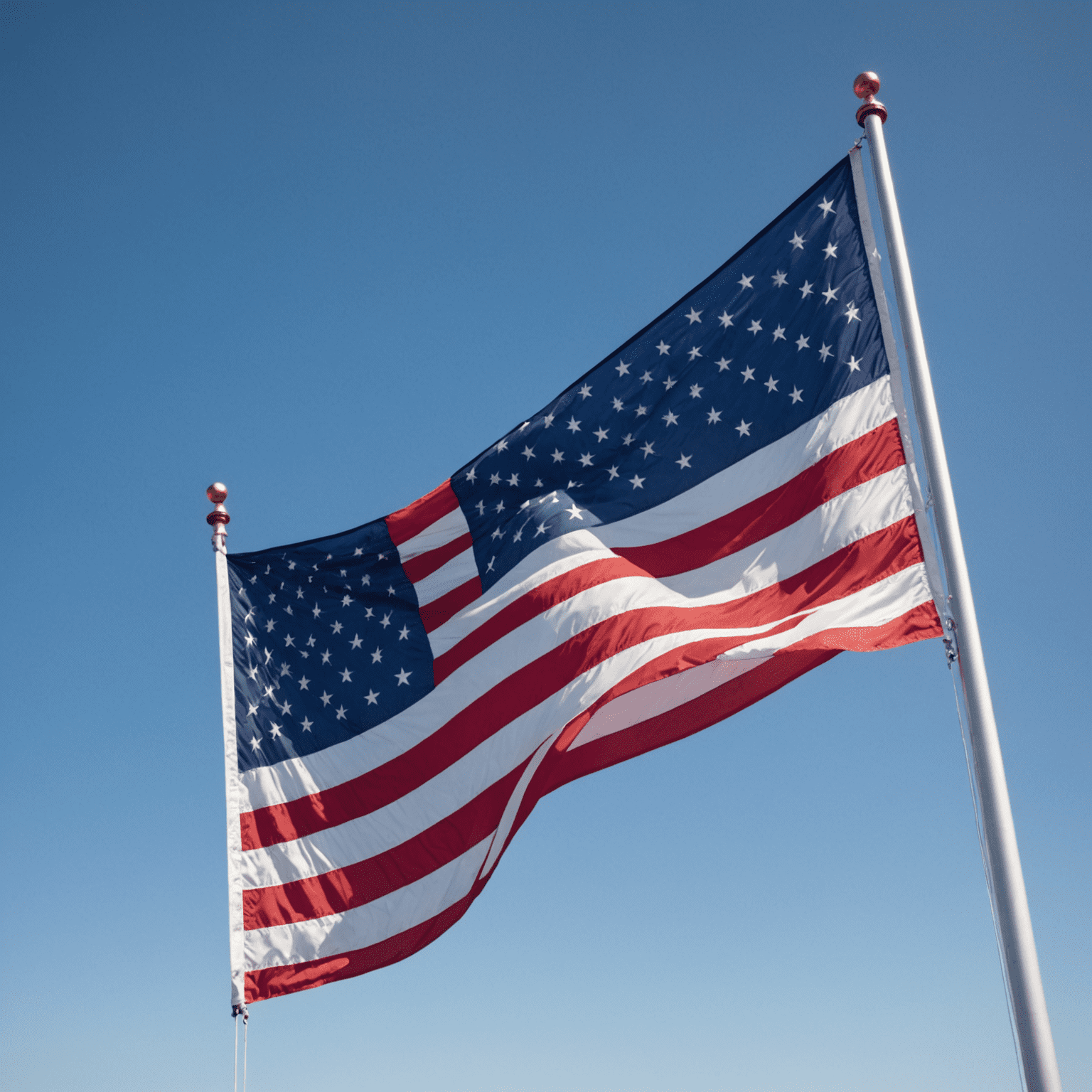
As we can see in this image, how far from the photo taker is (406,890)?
10102 millimetres

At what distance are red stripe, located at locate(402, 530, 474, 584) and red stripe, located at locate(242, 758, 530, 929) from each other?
231 cm

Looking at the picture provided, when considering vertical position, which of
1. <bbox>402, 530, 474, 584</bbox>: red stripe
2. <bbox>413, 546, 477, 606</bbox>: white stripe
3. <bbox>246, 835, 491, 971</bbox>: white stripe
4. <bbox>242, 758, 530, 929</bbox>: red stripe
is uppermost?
<bbox>402, 530, 474, 584</bbox>: red stripe

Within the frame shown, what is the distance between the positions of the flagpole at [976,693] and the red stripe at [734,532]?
685 millimetres

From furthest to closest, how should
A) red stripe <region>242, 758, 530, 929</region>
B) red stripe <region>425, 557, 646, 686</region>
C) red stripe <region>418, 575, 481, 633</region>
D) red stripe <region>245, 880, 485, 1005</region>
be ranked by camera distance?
red stripe <region>418, 575, 481, 633</region> < red stripe <region>245, 880, 485, 1005</region> < red stripe <region>242, 758, 530, 929</region> < red stripe <region>425, 557, 646, 686</region>

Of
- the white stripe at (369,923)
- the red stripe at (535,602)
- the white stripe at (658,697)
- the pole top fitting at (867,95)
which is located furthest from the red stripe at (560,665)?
the pole top fitting at (867,95)

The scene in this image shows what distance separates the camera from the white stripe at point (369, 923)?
384 inches

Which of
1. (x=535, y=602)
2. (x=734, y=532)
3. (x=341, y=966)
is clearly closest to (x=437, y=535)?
(x=535, y=602)

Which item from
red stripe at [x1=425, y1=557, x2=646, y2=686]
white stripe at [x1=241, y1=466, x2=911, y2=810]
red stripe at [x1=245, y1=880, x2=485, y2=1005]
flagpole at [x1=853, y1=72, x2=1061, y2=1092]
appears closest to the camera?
flagpole at [x1=853, y1=72, x2=1061, y2=1092]

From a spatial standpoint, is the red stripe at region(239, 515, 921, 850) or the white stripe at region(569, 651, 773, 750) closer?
the red stripe at region(239, 515, 921, 850)

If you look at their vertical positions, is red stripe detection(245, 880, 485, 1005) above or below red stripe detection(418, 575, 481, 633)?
below

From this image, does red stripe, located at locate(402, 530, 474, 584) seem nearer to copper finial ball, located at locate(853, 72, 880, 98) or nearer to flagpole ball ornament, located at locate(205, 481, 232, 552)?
flagpole ball ornament, located at locate(205, 481, 232, 552)

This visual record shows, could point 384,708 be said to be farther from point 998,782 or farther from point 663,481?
point 998,782

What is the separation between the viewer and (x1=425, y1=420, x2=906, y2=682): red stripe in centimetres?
833

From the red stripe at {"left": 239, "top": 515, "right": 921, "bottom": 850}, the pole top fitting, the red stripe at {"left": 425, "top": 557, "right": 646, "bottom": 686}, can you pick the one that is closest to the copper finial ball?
the pole top fitting
